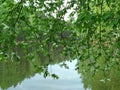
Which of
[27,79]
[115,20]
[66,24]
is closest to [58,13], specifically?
[66,24]

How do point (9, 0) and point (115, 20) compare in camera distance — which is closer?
point (115, 20)

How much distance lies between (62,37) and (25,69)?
118 feet

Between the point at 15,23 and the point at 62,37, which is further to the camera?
the point at 62,37

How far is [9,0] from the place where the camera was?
6.40 m

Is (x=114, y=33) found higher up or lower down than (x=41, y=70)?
higher up

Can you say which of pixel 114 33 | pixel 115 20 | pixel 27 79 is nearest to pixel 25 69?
pixel 27 79

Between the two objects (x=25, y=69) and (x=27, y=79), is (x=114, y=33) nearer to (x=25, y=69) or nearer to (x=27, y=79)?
(x=27, y=79)

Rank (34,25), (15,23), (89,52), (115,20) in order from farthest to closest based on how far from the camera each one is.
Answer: (89,52) → (34,25) → (15,23) → (115,20)

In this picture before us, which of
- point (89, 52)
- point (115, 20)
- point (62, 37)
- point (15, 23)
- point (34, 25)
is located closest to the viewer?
Answer: point (115, 20)

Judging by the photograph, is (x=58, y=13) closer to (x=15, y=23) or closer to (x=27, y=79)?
(x=15, y=23)

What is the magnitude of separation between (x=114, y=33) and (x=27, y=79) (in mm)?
30457

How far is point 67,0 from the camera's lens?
7.74 meters

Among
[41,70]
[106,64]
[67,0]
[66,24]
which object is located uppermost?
[67,0]

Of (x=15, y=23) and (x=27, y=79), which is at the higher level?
(x=27, y=79)
